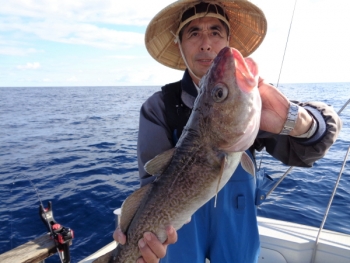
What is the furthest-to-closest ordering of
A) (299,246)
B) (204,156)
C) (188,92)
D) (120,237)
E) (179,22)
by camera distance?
(299,246), (179,22), (188,92), (120,237), (204,156)

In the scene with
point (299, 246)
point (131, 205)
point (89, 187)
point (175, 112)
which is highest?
point (175, 112)

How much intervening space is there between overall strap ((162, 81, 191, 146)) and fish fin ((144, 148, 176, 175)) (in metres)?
0.57

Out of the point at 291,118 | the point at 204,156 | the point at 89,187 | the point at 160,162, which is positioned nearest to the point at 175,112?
the point at 160,162

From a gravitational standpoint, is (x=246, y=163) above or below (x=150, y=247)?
above

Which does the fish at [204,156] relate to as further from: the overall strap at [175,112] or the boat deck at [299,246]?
the boat deck at [299,246]

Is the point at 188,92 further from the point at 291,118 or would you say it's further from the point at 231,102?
the point at 291,118

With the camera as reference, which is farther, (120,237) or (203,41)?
(203,41)

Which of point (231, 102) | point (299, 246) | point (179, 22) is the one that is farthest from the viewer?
point (299, 246)

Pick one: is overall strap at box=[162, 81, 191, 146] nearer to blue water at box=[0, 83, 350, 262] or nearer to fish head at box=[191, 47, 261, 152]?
fish head at box=[191, 47, 261, 152]

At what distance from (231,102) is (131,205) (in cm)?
134

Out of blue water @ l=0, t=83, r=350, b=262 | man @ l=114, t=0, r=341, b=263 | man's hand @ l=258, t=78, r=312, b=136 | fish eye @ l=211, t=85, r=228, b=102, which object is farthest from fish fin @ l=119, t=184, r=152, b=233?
blue water @ l=0, t=83, r=350, b=262

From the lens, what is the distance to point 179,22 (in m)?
3.66

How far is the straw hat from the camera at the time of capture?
3.44 metres

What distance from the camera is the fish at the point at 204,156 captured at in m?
2.27
